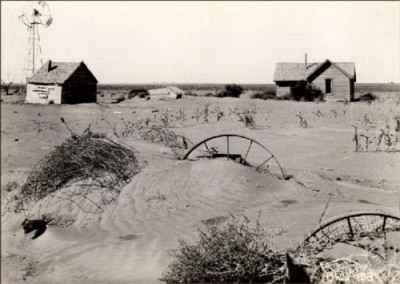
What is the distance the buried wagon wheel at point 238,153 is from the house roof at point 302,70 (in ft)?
58.5

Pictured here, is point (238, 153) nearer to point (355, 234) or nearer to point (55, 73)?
point (355, 234)

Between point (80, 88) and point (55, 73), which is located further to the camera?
point (80, 88)

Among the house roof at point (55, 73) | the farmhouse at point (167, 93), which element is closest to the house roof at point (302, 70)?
the farmhouse at point (167, 93)

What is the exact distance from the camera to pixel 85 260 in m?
5.54

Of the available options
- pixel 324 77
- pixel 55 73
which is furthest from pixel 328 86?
pixel 55 73

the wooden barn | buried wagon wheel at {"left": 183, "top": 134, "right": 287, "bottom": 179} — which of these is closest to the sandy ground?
buried wagon wheel at {"left": 183, "top": 134, "right": 287, "bottom": 179}

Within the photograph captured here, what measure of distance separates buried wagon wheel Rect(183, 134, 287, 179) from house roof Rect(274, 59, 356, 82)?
58.5ft

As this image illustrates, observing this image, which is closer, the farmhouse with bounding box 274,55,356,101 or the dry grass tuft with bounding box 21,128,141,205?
the dry grass tuft with bounding box 21,128,141,205

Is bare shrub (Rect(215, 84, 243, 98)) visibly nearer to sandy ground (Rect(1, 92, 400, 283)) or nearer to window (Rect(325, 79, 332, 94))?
window (Rect(325, 79, 332, 94))

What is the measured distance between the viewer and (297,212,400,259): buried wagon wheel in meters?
4.62

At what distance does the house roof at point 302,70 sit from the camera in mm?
28828

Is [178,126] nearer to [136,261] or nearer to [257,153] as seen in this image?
[257,153]

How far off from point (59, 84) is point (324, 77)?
15.7m

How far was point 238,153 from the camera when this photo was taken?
1149 centimetres
